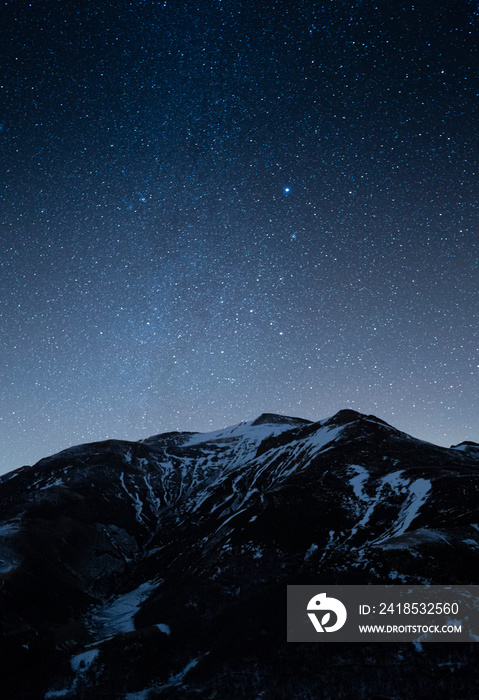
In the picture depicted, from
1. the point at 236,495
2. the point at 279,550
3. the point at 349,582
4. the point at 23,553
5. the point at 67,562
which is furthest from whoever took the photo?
the point at 236,495

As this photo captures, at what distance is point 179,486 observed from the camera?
150 meters

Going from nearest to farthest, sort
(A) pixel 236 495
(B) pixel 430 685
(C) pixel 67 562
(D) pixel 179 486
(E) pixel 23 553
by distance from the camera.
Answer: (B) pixel 430 685, (E) pixel 23 553, (C) pixel 67 562, (A) pixel 236 495, (D) pixel 179 486

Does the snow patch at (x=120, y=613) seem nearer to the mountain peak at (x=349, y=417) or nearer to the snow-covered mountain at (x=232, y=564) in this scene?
the snow-covered mountain at (x=232, y=564)

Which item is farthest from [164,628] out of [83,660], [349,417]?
[349,417]

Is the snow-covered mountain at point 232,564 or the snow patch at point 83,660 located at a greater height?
the snow-covered mountain at point 232,564

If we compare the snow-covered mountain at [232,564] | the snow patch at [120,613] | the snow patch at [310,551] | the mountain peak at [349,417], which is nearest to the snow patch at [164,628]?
the snow-covered mountain at [232,564]

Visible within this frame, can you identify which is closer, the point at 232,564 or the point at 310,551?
the point at 310,551

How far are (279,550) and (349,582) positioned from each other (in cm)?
2110

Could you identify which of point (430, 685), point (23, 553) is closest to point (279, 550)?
point (430, 685)

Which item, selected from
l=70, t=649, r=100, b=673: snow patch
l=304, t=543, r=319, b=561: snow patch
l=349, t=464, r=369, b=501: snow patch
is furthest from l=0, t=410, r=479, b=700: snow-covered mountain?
l=349, t=464, r=369, b=501: snow patch

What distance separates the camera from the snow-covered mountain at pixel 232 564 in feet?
172

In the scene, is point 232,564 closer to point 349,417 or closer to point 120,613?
point 120,613

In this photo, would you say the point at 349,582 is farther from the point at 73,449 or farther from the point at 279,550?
the point at 73,449

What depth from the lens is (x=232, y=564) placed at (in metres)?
79.1
